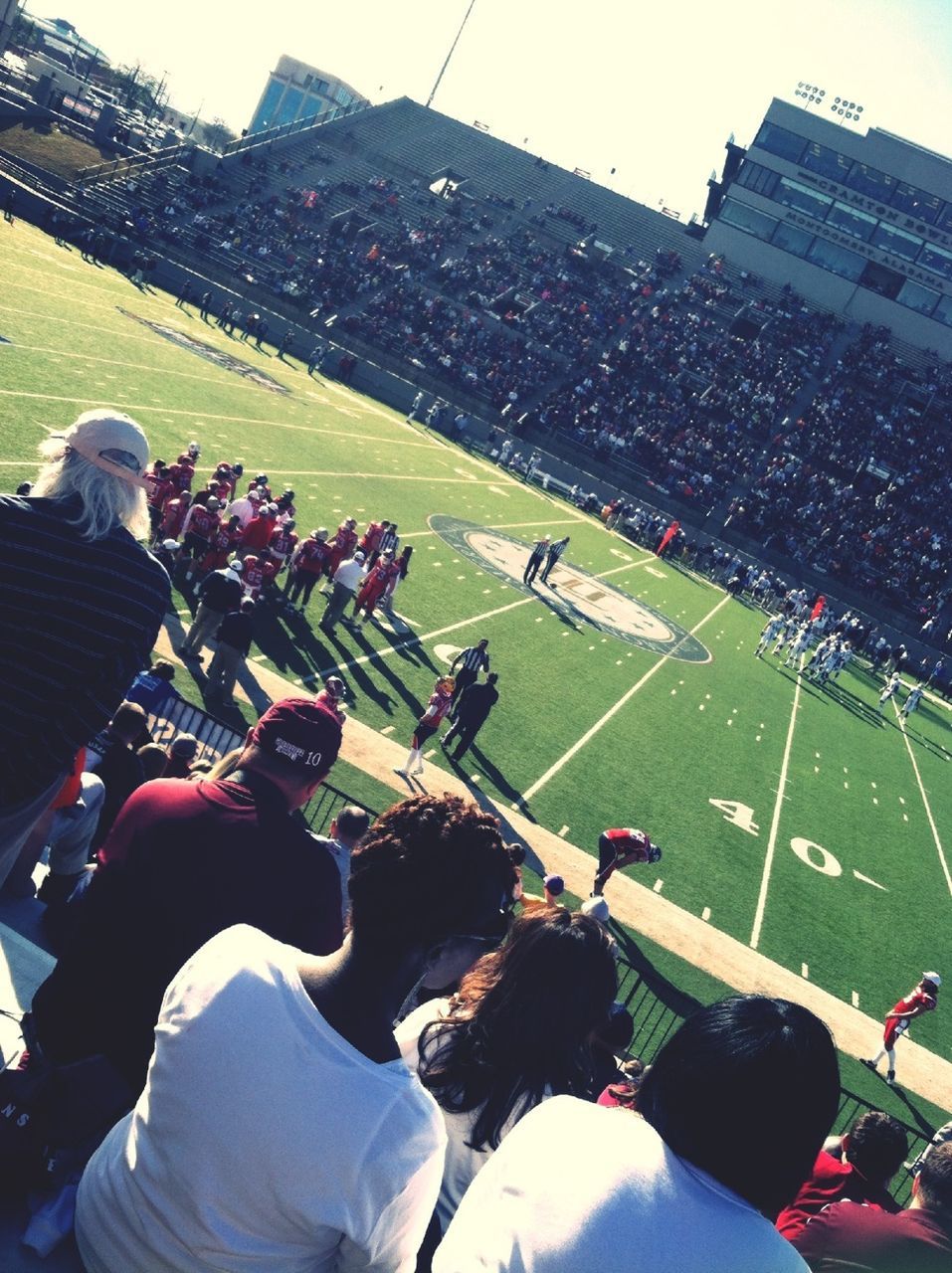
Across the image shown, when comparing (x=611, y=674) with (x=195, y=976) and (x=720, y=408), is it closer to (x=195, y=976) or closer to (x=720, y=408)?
(x=195, y=976)

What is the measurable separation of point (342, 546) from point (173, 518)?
112 inches

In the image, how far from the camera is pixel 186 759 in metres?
8.09

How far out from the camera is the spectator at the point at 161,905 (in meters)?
3.06

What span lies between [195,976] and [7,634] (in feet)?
5.42

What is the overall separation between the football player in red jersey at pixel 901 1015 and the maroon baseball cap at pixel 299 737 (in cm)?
1016

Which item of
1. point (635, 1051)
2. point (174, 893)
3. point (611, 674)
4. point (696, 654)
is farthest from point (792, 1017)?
point (696, 654)

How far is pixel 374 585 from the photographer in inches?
714

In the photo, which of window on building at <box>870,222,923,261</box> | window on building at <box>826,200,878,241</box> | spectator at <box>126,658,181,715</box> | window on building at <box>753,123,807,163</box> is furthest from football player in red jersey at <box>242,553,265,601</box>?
window on building at <box>753,123,807,163</box>

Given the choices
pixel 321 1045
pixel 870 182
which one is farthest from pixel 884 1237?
pixel 870 182

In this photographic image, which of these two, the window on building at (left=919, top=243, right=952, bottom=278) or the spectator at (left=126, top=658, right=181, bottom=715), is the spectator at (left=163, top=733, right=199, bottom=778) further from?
the window on building at (left=919, top=243, right=952, bottom=278)

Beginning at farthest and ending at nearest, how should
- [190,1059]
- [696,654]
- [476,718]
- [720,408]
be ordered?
[720,408] → [696,654] → [476,718] → [190,1059]

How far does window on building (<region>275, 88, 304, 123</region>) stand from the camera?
157 m

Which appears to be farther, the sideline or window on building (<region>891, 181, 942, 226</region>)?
window on building (<region>891, 181, 942, 226</region>)

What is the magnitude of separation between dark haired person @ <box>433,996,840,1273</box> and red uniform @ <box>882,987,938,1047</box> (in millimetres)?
10505
